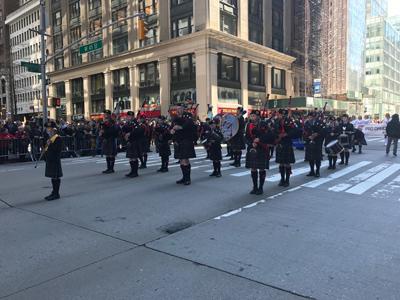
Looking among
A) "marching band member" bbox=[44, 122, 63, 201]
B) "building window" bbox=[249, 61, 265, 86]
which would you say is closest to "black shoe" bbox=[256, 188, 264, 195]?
"marching band member" bbox=[44, 122, 63, 201]

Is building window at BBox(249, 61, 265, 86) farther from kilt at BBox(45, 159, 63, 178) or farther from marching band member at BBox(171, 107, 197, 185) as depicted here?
kilt at BBox(45, 159, 63, 178)

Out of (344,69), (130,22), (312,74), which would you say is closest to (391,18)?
(344,69)

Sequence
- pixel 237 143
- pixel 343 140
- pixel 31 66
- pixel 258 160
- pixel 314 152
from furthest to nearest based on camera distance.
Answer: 1. pixel 31 66
2. pixel 343 140
3. pixel 237 143
4. pixel 314 152
5. pixel 258 160

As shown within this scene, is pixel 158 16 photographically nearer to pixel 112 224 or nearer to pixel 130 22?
pixel 130 22

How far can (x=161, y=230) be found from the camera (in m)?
5.36

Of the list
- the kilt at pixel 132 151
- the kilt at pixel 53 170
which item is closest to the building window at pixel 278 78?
the kilt at pixel 132 151

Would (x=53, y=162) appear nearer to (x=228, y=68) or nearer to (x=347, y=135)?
(x=347, y=135)

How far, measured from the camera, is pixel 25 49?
62.5 metres

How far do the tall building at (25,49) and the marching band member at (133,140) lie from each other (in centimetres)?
5215

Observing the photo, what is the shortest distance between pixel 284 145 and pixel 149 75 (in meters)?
31.0

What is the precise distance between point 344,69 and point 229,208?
55.4 metres

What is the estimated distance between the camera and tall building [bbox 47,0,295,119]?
32.9 meters

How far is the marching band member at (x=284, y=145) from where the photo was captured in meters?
8.70

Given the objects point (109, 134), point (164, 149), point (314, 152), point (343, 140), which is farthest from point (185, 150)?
point (343, 140)
